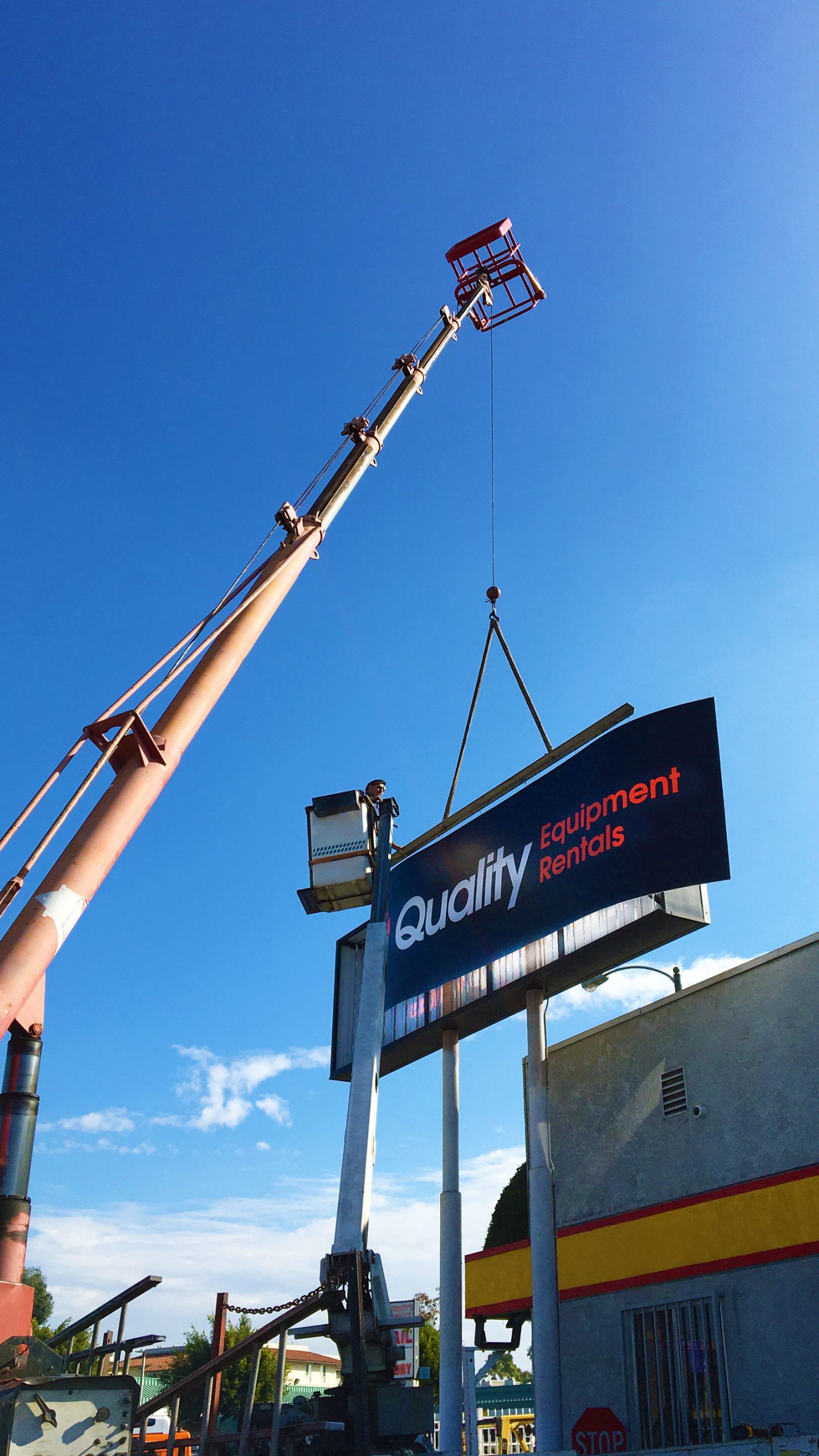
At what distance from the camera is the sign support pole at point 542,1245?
1528 cm

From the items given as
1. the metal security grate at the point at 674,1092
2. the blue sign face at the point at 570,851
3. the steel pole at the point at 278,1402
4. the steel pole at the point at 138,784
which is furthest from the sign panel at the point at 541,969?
the steel pole at the point at 278,1402

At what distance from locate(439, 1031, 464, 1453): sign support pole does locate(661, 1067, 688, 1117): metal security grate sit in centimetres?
426

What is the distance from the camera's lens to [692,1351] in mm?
14820

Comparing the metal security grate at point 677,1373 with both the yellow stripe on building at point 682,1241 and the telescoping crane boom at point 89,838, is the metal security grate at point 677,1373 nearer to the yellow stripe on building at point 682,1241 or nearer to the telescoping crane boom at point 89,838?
the yellow stripe on building at point 682,1241

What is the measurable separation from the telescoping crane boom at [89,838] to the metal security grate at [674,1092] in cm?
884

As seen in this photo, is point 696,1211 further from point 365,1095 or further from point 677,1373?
point 365,1095

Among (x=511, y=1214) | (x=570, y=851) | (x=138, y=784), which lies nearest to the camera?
(x=138, y=784)

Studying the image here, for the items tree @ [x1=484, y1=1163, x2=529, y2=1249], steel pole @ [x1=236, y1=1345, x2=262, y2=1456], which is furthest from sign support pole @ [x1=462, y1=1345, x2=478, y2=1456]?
steel pole @ [x1=236, y1=1345, x2=262, y2=1456]

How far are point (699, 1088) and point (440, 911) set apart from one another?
5.78m

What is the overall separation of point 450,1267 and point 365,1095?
23.8ft

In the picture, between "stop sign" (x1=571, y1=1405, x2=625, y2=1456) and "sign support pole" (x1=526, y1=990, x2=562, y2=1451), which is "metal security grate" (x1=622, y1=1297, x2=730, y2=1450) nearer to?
"stop sign" (x1=571, y1=1405, x2=625, y2=1456)

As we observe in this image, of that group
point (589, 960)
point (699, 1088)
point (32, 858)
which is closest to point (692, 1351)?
point (699, 1088)

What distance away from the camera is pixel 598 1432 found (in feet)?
51.7

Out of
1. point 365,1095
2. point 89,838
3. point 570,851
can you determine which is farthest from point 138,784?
point 570,851
